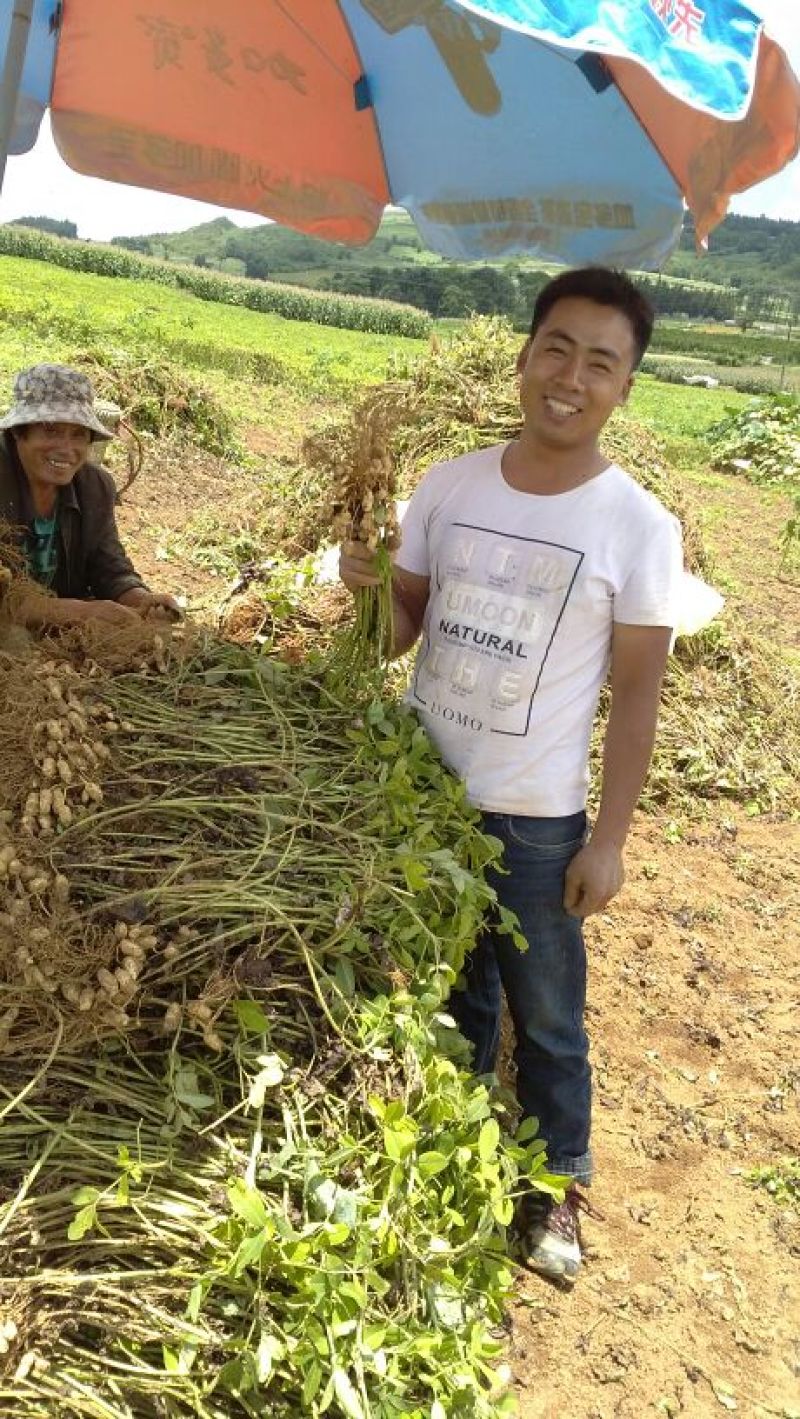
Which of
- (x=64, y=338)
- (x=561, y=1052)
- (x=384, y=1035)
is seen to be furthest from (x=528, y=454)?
(x=64, y=338)

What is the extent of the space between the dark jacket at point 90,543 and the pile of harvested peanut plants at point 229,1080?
1.00 metres

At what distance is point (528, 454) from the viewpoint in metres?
2.06

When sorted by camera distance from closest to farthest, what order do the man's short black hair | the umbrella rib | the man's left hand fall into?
the man's short black hair < the man's left hand < the umbrella rib

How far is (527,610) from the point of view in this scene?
2008 mm

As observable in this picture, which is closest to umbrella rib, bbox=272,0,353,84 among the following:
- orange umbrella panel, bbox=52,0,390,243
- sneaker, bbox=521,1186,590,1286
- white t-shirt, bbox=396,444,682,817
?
orange umbrella panel, bbox=52,0,390,243

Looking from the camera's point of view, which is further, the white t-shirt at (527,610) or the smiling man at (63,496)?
the smiling man at (63,496)

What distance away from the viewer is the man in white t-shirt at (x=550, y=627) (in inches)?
76.5

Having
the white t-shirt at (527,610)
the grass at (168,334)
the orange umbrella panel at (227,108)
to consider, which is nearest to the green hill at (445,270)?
the grass at (168,334)

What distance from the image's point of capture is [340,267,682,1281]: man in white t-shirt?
194cm

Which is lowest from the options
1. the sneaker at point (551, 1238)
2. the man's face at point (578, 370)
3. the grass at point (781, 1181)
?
the grass at point (781, 1181)

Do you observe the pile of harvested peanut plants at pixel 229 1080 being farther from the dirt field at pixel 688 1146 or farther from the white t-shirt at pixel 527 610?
the dirt field at pixel 688 1146

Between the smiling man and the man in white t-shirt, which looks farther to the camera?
the smiling man

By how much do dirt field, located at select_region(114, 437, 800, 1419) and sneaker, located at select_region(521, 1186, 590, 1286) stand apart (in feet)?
0.18

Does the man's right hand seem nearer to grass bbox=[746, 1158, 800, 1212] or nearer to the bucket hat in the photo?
the bucket hat
